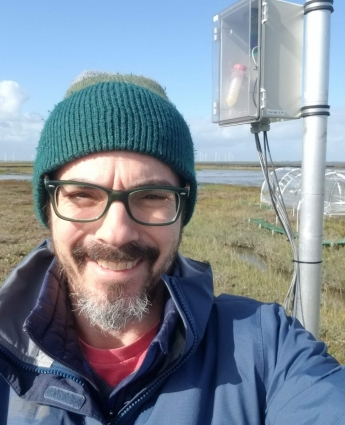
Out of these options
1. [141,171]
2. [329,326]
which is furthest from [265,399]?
[329,326]

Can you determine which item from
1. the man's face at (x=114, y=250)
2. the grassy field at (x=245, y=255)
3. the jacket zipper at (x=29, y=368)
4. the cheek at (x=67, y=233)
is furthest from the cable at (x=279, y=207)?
the grassy field at (x=245, y=255)

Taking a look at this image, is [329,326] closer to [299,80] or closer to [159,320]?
[299,80]

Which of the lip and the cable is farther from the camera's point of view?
the cable

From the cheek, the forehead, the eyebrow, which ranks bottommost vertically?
the cheek

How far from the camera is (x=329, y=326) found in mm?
4711

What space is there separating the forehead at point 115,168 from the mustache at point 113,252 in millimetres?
229

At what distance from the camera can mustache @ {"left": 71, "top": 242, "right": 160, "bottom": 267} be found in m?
1.50

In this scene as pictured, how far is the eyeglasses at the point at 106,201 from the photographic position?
1.53m

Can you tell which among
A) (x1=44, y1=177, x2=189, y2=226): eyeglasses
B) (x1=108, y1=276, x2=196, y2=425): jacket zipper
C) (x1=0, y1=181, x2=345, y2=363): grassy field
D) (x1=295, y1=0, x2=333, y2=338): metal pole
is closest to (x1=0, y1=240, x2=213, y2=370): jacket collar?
(x1=108, y1=276, x2=196, y2=425): jacket zipper

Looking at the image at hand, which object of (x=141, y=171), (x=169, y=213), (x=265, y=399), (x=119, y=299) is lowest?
(x=265, y=399)

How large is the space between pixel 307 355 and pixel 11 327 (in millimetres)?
1010

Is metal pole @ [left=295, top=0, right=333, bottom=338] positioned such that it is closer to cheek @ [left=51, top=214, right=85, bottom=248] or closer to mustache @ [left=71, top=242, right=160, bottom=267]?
mustache @ [left=71, top=242, right=160, bottom=267]

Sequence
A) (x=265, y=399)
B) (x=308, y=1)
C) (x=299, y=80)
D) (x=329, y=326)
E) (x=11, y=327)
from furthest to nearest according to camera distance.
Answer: (x=329, y=326) < (x=299, y=80) < (x=308, y=1) < (x=11, y=327) < (x=265, y=399)

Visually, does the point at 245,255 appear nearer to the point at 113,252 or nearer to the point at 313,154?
the point at 313,154
